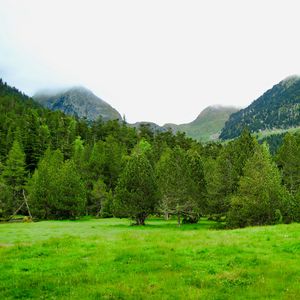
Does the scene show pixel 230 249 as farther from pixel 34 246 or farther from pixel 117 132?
pixel 117 132

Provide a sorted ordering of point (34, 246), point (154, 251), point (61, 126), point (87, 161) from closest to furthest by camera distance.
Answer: point (154, 251) < point (34, 246) < point (87, 161) < point (61, 126)

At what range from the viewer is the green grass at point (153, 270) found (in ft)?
46.8

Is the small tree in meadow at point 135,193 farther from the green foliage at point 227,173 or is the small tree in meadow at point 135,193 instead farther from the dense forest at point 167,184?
the green foliage at point 227,173

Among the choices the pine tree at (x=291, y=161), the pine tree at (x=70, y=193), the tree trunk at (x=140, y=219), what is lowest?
the tree trunk at (x=140, y=219)

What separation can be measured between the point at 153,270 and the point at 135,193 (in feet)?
127

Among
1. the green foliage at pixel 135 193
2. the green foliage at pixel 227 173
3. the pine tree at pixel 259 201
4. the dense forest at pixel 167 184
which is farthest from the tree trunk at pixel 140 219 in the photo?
the pine tree at pixel 259 201

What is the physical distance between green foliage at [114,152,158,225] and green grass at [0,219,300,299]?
31778mm

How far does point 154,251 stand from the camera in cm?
2112

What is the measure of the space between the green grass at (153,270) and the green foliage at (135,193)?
3178 cm

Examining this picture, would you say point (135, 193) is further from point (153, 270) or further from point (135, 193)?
point (153, 270)

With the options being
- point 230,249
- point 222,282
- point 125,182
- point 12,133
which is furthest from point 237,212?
point 12,133

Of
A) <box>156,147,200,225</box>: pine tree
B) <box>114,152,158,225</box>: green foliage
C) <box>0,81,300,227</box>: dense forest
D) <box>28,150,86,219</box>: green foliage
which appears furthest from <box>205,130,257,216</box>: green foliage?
<box>28,150,86,219</box>: green foliage

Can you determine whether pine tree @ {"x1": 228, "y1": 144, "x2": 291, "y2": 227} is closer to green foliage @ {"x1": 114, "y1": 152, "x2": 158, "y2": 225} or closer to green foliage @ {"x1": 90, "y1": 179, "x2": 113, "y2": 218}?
green foliage @ {"x1": 114, "y1": 152, "x2": 158, "y2": 225}

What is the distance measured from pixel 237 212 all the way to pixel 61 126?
100173 millimetres
